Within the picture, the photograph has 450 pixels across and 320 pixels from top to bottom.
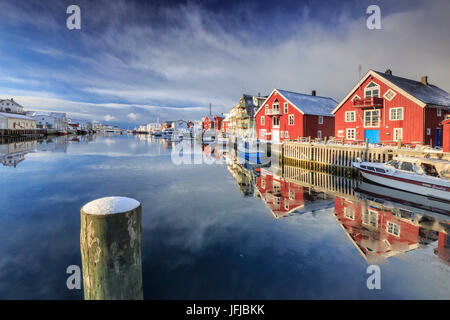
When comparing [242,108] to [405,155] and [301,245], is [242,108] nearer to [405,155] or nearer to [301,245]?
[405,155]

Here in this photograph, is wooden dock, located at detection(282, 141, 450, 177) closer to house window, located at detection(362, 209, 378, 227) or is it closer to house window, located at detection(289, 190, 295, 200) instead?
house window, located at detection(362, 209, 378, 227)

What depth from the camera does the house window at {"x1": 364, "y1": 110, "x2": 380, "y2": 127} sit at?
90.7ft

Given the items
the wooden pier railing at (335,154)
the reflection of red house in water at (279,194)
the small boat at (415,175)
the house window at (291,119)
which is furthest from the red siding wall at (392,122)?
the reflection of red house in water at (279,194)

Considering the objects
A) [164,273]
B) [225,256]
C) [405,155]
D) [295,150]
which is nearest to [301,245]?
[225,256]

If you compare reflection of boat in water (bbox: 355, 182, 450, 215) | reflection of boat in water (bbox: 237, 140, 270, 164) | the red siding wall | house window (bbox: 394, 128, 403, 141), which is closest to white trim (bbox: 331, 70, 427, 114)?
the red siding wall

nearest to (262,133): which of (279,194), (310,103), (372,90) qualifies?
(310,103)

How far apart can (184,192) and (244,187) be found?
15.9 ft

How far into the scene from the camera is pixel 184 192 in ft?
58.4

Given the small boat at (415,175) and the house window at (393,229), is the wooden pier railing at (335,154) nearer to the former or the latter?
the small boat at (415,175)

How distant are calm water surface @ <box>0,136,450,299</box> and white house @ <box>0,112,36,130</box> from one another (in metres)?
82.1

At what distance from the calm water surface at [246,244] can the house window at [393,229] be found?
0.05 meters

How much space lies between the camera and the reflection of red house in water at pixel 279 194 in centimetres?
1386

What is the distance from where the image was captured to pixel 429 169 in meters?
16.4
